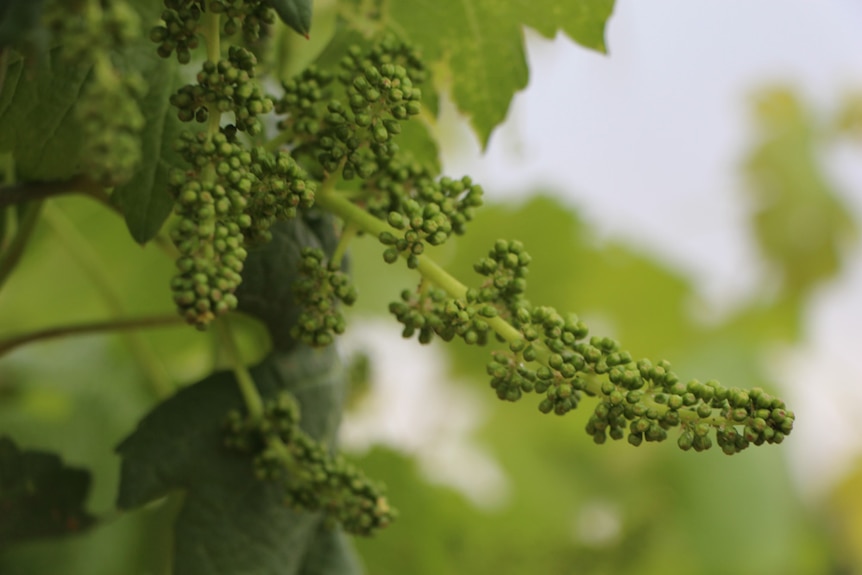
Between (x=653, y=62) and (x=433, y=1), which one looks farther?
(x=653, y=62)

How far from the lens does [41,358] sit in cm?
123

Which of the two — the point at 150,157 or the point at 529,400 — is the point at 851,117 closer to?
the point at 529,400

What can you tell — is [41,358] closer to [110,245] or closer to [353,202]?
[110,245]

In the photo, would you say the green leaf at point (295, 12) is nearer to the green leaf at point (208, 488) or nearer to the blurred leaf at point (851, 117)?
the green leaf at point (208, 488)

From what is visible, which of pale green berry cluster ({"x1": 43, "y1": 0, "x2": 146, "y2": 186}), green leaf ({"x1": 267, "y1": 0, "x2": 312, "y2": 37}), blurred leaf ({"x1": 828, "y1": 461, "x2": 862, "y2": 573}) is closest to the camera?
pale green berry cluster ({"x1": 43, "y1": 0, "x2": 146, "y2": 186})

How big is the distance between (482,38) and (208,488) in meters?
0.33

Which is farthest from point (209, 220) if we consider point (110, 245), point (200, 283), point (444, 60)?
point (110, 245)

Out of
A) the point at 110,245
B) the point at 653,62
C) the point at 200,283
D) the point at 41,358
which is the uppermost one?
the point at 653,62

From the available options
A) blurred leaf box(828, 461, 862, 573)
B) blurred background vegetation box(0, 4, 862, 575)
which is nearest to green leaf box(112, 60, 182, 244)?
blurred background vegetation box(0, 4, 862, 575)

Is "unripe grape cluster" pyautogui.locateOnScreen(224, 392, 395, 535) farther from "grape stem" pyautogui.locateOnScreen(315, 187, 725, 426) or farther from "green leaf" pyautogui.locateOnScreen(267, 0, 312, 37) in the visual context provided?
"green leaf" pyautogui.locateOnScreen(267, 0, 312, 37)

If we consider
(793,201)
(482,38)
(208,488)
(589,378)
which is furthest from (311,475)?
(793,201)

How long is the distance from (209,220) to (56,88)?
0.14 m

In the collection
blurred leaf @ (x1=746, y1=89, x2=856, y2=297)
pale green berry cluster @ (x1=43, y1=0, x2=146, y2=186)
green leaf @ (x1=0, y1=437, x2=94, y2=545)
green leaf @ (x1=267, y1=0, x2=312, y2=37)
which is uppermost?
blurred leaf @ (x1=746, y1=89, x2=856, y2=297)

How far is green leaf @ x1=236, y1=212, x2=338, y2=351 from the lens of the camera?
1.89 feet
